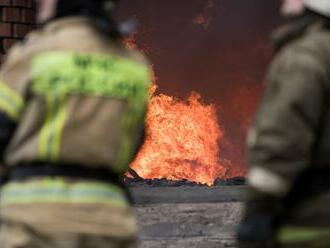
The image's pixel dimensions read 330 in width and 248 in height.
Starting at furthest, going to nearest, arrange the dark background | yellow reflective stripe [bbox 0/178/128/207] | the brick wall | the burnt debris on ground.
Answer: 1. the dark background
2. the burnt debris on ground
3. the brick wall
4. yellow reflective stripe [bbox 0/178/128/207]

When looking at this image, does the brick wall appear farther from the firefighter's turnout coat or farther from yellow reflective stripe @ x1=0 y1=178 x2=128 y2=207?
the firefighter's turnout coat

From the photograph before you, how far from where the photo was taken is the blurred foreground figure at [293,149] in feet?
9.23

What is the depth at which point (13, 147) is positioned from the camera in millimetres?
2928

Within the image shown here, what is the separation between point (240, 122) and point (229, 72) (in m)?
0.59

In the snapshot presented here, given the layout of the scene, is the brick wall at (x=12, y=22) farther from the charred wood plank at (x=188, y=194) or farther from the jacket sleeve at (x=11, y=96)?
the jacket sleeve at (x=11, y=96)

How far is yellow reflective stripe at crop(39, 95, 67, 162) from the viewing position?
113 inches

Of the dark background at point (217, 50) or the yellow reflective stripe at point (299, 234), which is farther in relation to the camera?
the dark background at point (217, 50)

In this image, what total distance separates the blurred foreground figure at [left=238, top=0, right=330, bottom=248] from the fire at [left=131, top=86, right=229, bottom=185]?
224 inches

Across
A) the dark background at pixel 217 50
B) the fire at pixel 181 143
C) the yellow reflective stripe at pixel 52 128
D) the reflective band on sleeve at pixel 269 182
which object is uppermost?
the yellow reflective stripe at pixel 52 128

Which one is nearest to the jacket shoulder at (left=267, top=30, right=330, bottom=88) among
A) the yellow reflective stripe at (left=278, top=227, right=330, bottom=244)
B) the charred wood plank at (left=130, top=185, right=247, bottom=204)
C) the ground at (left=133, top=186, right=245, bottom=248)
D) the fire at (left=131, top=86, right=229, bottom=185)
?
the yellow reflective stripe at (left=278, top=227, right=330, bottom=244)

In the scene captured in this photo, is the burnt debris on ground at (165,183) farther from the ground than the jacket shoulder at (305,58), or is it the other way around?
the jacket shoulder at (305,58)

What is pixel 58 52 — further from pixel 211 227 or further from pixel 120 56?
pixel 211 227

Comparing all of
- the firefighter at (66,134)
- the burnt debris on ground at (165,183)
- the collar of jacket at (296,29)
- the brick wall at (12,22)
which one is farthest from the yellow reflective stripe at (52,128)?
the burnt debris on ground at (165,183)

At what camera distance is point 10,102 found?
9.50ft
